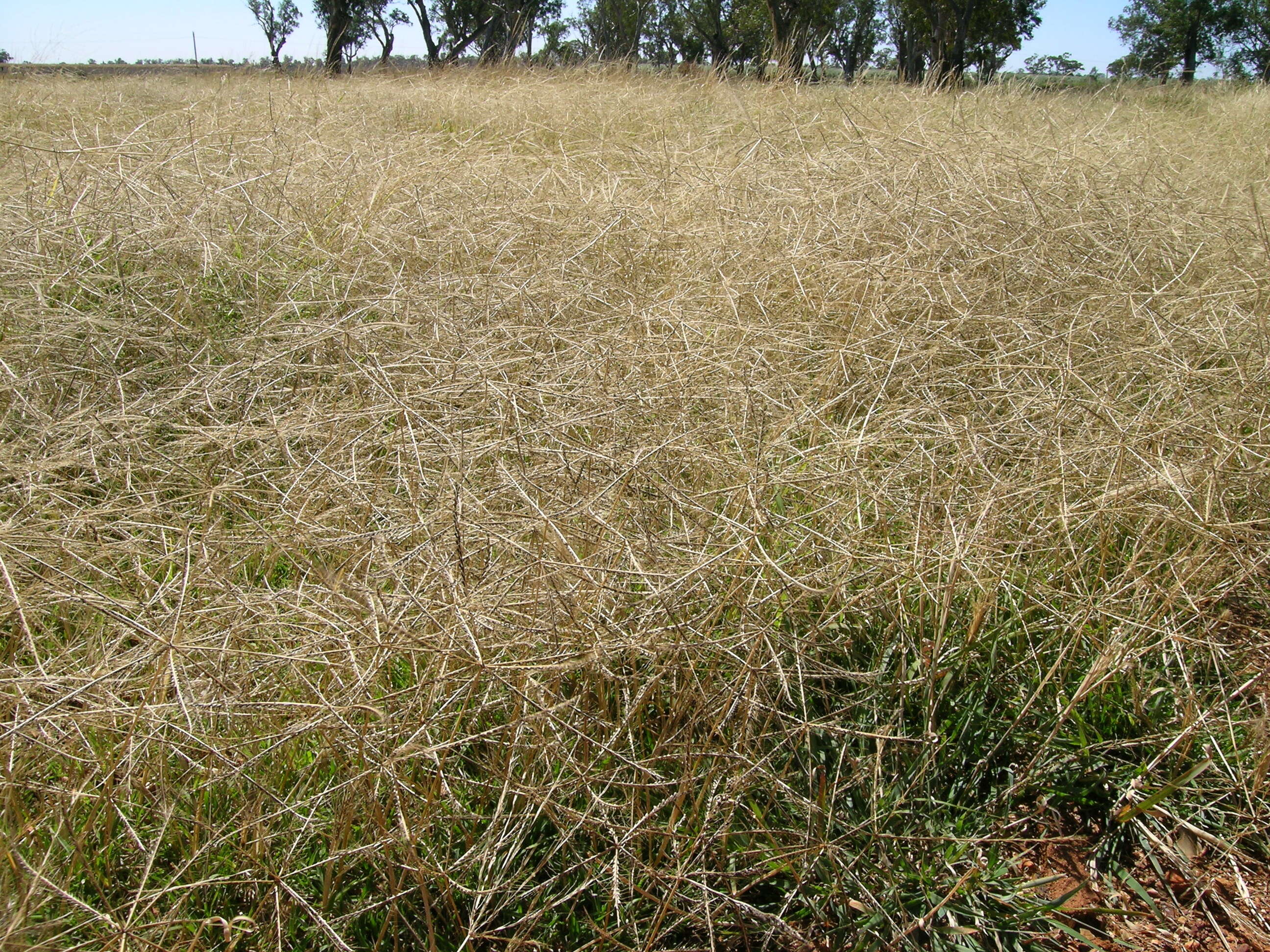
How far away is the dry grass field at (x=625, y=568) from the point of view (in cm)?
127

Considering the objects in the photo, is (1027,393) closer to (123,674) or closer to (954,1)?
(123,674)

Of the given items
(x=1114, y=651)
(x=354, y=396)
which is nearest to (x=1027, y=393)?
(x=1114, y=651)

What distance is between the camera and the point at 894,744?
4.73ft

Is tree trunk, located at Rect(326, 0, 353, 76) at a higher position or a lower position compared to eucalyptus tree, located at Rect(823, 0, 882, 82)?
lower

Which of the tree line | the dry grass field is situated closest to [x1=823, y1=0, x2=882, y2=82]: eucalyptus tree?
the tree line

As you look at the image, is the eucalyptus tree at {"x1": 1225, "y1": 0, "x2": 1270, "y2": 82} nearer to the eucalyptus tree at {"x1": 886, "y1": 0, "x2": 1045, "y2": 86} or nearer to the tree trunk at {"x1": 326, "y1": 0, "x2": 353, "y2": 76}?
the eucalyptus tree at {"x1": 886, "y1": 0, "x2": 1045, "y2": 86}

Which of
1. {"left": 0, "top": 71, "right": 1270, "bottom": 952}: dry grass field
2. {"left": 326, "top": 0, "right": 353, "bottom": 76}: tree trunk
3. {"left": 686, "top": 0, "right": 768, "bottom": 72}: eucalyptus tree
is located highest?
{"left": 686, "top": 0, "right": 768, "bottom": 72}: eucalyptus tree

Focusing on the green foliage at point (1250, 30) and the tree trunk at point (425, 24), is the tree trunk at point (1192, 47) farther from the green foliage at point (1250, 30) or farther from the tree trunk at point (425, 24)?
the tree trunk at point (425, 24)

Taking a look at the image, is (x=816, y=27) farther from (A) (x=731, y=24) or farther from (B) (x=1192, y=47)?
(B) (x=1192, y=47)

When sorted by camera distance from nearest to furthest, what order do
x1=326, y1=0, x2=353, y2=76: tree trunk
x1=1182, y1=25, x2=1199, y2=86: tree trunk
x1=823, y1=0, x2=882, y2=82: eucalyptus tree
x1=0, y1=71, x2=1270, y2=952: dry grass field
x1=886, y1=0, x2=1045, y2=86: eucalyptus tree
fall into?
x1=0, y1=71, x2=1270, y2=952: dry grass field, x1=326, y1=0, x2=353, y2=76: tree trunk, x1=886, y1=0, x2=1045, y2=86: eucalyptus tree, x1=823, y1=0, x2=882, y2=82: eucalyptus tree, x1=1182, y1=25, x2=1199, y2=86: tree trunk

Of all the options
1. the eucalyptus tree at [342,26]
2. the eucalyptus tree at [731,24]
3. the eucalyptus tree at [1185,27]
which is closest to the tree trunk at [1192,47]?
the eucalyptus tree at [1185,27]

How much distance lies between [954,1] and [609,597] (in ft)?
51.4

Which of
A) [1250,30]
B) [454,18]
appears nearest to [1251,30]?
[1250,30]

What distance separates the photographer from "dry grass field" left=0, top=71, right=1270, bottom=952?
1268mm
